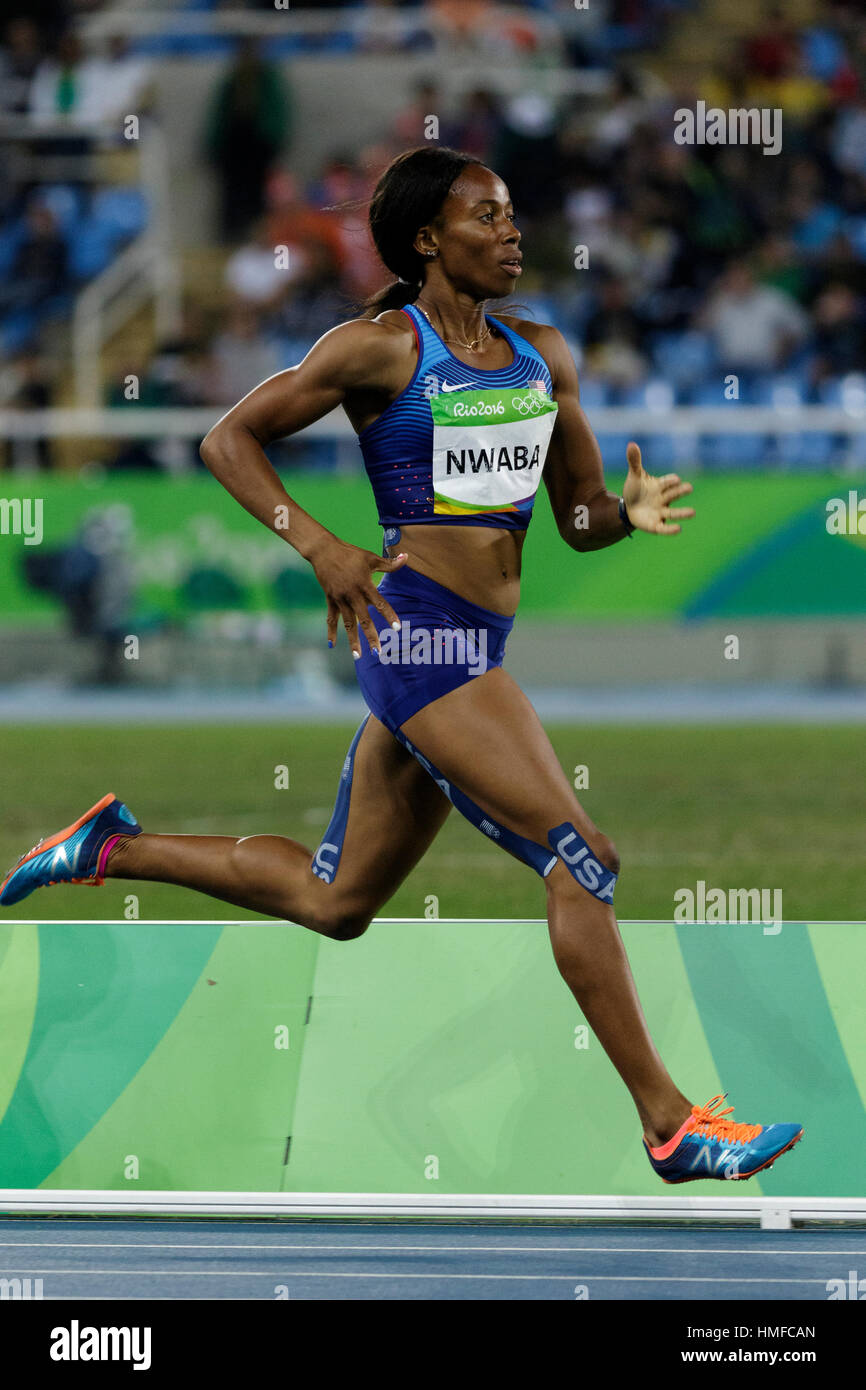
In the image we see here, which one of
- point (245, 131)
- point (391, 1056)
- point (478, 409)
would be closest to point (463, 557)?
point (478, 409)

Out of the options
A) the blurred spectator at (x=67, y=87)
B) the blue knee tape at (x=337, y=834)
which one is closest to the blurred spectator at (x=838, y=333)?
the blurred spectator at (x=67, y=87)

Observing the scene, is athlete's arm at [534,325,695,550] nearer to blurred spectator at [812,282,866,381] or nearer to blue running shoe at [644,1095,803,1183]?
blue running shoe at [644,1095,803,1183]

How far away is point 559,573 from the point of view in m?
15.4

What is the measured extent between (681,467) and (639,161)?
4731mm

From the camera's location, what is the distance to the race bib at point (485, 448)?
4.72 metres

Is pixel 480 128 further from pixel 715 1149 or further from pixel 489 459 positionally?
pixel 715 1149

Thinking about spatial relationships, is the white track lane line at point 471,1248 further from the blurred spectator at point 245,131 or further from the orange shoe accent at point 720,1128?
the blurred spectator at point 245,131

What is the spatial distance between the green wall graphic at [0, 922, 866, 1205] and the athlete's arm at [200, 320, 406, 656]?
1.21 metres

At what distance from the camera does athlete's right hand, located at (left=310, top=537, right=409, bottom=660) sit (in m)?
4.42

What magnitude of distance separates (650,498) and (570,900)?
3.48 ft

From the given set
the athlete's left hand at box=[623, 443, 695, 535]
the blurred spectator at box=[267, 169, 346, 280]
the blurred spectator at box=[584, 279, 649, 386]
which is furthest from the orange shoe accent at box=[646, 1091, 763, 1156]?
the blurred spectator at box=[267, 169, 346, 280]

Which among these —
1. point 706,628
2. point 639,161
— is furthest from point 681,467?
point 639,161

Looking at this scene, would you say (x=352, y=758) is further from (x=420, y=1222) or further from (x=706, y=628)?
(x=706, y=628)

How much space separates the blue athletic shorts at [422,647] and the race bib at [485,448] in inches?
8.5
